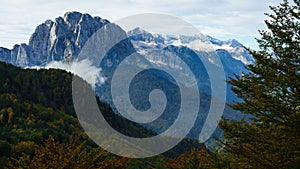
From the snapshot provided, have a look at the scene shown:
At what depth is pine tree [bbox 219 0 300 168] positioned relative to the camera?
13289 millimetres

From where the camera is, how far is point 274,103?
519 inches

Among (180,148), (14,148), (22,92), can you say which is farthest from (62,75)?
(14,148)

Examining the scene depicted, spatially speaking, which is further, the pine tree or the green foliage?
the green foliage

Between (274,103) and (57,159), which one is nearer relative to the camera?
(274,103)

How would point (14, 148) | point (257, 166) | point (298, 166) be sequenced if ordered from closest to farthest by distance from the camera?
1. point (298, 166)
2. point (257, 166)
3. point (14, 148)

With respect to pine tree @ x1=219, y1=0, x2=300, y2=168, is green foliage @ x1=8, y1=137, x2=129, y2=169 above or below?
below

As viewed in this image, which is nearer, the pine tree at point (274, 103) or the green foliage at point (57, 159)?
the pine tree at point (274, 103)

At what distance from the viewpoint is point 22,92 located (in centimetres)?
10419

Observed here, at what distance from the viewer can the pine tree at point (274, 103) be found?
1329 centimetres

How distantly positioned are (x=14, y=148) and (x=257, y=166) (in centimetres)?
3052

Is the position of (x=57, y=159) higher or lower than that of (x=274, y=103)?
lower

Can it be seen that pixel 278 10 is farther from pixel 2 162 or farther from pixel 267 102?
pixel 2 162

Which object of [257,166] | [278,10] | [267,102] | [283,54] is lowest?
[257,166]

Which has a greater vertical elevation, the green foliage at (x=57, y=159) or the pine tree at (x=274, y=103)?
the pine tree at (x=274, y=103)
